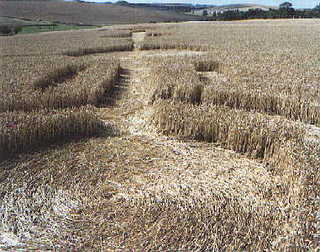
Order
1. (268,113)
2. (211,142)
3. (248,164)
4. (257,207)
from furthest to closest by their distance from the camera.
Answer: (268,113) < (211,142) < (248,164) < (257,207)

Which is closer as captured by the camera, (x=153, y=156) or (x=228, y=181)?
(x=228, y=181)

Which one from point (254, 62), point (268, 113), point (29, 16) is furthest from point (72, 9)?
point (268, 113)

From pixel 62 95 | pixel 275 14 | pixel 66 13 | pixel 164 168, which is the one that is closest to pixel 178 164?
pixel 164 168

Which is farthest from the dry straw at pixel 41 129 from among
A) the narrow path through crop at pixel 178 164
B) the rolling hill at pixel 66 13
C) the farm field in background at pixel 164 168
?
the rolling hill at pixel 66 13

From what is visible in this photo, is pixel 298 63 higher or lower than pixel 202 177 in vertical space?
higher

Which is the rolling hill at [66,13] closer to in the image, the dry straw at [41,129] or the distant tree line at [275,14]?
the distant tree line at [275,14]

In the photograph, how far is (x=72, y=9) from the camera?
2896 inches

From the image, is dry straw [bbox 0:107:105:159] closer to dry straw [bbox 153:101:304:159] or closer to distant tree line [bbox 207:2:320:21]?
dry straw [bbox 153:101:304:159]

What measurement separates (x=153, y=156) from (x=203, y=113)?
152 centimetres

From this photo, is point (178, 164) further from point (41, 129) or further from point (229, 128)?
point (41, 129)

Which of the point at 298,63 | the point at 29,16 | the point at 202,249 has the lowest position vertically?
the point at 202,249

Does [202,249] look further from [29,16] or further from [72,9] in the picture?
[72,9]

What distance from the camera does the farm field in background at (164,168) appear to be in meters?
3.25

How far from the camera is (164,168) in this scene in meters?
4.68
